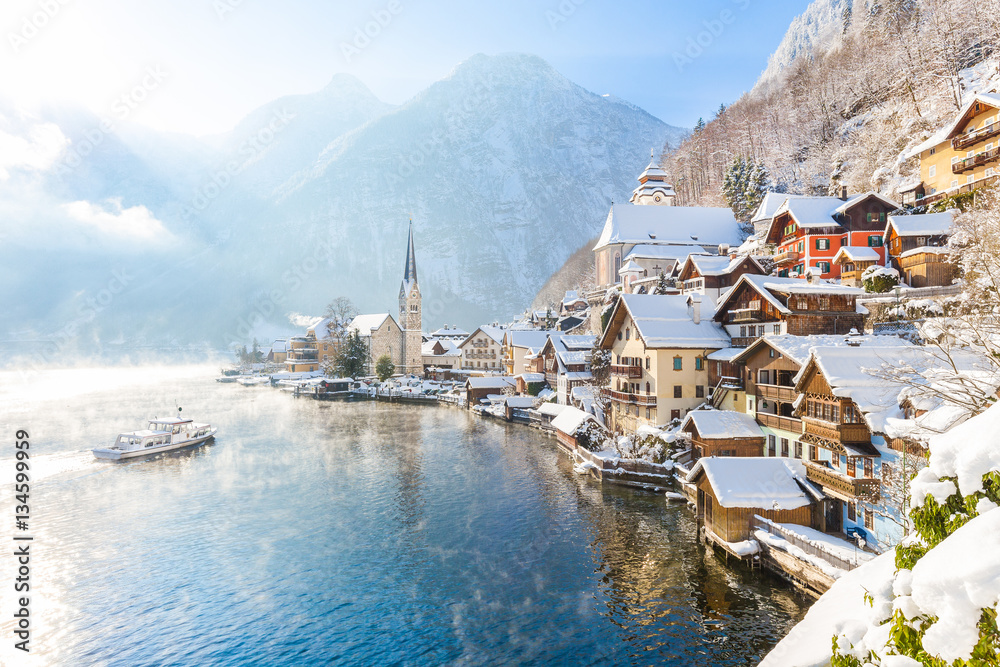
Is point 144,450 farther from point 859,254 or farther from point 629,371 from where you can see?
point 859,254

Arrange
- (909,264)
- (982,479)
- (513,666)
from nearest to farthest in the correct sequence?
(982,479)
(513,666)
(909,264)

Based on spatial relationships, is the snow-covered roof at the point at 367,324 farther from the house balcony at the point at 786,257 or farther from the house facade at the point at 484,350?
the house balcony at the point at 786,257

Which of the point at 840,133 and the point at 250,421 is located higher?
the point at 840,133

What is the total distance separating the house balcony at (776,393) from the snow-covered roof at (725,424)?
1.90 m

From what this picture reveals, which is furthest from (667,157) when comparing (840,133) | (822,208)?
(822,208)

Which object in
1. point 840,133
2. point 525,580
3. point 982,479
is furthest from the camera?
point 840,133

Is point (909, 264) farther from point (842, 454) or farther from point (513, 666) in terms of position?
point (513, 666)

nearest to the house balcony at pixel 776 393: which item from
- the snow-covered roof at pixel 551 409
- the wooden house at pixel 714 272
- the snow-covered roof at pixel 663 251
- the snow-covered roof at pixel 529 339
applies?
the wooden house at pixel 714 272

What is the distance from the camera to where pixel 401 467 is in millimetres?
41250

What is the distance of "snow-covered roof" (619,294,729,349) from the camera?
37031 millimetres

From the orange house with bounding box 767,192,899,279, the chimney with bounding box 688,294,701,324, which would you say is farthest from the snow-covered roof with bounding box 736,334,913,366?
the orange house with bounding box 767,192,899,279

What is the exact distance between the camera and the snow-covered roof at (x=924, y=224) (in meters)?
36.3

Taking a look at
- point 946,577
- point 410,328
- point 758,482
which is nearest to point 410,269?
point 410,328

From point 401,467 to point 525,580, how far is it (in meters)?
21.6
